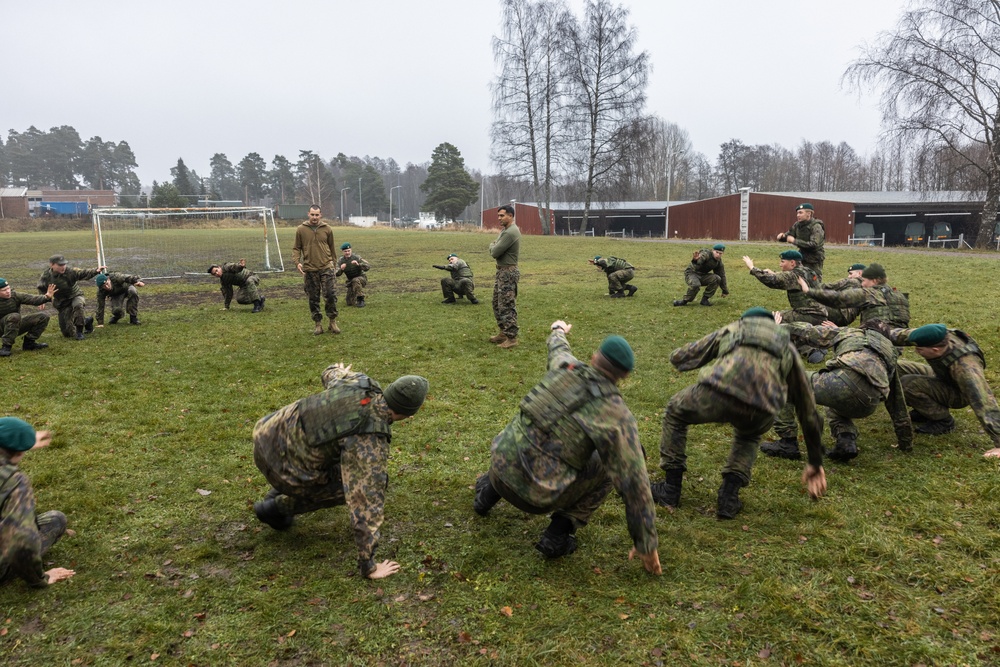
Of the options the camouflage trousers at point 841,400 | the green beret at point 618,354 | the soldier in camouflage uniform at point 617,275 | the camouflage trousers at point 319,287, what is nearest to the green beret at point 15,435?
the green beret at point 618,354

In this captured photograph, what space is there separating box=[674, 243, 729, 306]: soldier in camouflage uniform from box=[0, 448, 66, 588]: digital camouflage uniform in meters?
12.9

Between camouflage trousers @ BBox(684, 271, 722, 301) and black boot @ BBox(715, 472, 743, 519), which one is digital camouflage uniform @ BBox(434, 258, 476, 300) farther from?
black boot @ BBox(715, 472, 743, 519)

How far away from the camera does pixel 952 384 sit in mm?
5879

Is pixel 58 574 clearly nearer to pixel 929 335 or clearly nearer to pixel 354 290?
pixel 929 335

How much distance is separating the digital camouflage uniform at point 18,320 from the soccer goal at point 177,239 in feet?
35.1

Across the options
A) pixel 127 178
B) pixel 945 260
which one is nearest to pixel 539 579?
pixel 945 260

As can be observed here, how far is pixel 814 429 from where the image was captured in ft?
14.6

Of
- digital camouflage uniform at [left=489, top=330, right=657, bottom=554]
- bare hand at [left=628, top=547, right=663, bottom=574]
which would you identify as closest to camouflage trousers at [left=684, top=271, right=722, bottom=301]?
digital camouflage uniform at [left=489, top=330, right=657, bottom=554]

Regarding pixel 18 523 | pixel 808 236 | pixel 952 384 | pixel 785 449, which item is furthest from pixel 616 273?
pixel 18 523

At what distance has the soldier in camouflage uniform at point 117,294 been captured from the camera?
12.1 metres

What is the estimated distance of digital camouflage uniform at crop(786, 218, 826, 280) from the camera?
1072 cm

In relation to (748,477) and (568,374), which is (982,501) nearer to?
(748,477)

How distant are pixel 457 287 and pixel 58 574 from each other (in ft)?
39.1

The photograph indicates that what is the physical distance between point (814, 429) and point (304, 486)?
3.85 meters
